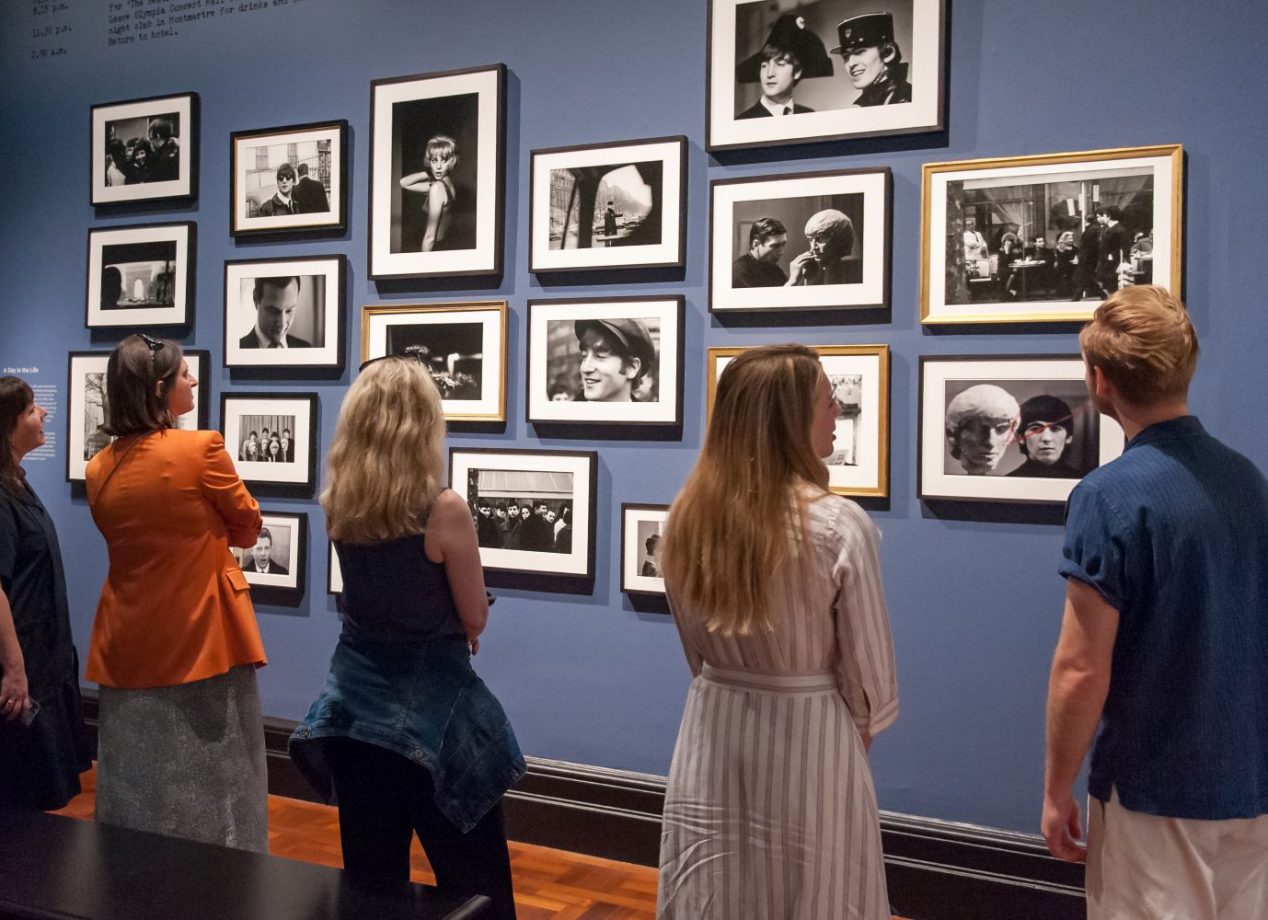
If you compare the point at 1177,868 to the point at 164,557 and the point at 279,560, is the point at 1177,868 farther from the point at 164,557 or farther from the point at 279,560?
the point at 279,560

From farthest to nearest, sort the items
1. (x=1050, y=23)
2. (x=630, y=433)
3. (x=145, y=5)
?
(x=145, y=5)
(x=630, y=433)
(x=1050, y=23)

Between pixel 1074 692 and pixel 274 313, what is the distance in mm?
4007

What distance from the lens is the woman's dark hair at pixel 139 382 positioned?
3.20 meters

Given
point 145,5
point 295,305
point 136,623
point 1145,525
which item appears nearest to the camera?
point 1145,525

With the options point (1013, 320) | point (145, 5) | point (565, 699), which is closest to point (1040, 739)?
point (1013, 320)

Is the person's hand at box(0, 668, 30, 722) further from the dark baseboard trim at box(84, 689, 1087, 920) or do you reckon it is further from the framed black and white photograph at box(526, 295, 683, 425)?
the framed black and white photograph at box(526, 295, 683, 425)

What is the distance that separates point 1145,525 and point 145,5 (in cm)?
532

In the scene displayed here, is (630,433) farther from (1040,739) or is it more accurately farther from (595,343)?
(1040,739)

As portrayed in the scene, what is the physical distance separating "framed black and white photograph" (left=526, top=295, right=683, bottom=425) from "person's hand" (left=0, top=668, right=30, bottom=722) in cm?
201

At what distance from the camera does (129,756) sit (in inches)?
128

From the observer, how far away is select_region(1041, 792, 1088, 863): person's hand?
2221 mm

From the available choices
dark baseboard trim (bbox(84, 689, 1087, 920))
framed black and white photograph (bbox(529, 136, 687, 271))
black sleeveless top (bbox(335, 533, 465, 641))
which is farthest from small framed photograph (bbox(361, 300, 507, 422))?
black sleeveless top (bbox(335, 533, 465, 641))

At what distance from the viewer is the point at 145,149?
213 inches

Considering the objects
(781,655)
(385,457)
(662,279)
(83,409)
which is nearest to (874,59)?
(662,279)
